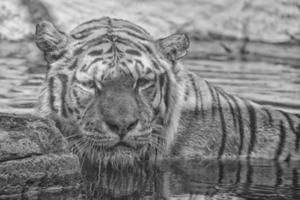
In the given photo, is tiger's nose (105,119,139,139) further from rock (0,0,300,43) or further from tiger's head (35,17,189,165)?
rock (0,0,300,43)

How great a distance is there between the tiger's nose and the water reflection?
12.9 inches

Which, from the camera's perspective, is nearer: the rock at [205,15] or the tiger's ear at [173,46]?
the tiger's ear at [173,46]

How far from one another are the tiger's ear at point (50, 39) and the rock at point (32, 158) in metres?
0.80

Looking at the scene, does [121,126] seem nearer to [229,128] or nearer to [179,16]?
[229,128]

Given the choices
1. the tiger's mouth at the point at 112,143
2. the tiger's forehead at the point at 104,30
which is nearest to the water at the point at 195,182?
the tiger's mouth at the point at 112,143

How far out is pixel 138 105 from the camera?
520cm

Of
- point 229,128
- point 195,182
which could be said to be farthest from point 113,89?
point 229,128

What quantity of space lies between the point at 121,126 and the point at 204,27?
875 centimetres

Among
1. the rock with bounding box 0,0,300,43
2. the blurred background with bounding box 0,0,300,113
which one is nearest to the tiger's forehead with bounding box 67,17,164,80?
the blurred background with bounding box 0,0,300,113

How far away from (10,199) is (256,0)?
10.00 m

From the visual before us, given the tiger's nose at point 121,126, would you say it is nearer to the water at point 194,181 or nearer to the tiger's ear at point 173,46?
the water at point 194,181

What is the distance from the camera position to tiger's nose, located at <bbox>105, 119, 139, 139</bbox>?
4973 millimetres

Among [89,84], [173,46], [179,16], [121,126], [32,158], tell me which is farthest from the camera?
[179,16]

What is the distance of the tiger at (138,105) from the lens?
515 cm
